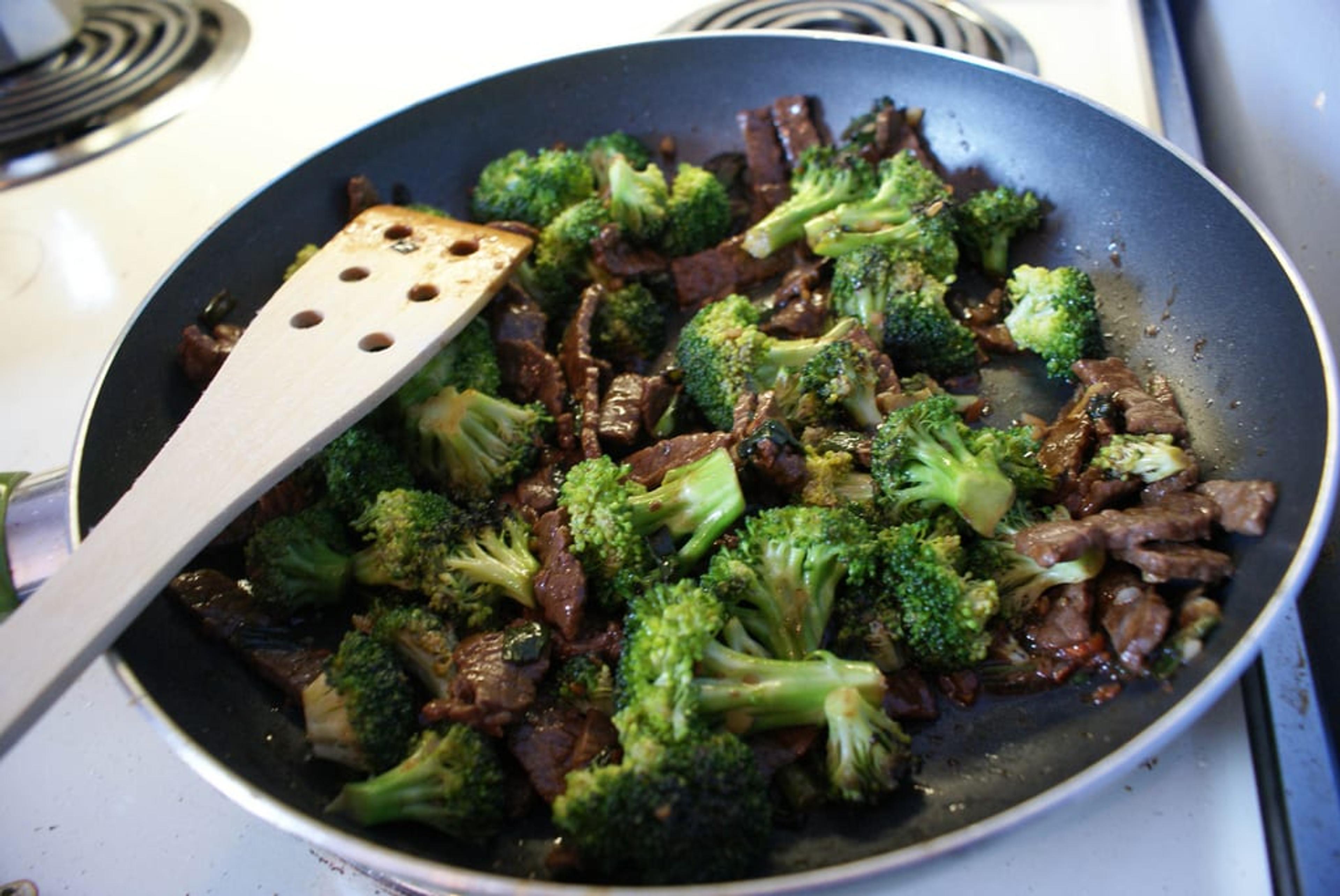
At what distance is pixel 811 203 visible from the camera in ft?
6.90

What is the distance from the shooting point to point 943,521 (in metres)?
1.52

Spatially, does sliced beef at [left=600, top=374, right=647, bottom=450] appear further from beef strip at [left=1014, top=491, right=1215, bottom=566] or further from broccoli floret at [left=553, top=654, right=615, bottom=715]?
beef strip at [left=1014, top=491, right=1215, bottom=566]

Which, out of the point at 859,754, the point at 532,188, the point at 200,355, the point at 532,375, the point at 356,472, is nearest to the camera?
the point at 859,754

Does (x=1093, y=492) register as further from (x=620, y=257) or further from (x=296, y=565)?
(x=296, y=565)

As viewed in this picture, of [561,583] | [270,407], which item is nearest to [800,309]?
[561,583]

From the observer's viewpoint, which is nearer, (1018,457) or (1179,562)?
(1179,562)

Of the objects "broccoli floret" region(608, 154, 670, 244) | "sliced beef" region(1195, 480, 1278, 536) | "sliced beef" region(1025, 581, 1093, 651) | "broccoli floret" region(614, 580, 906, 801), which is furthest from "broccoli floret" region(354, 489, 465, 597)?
"sliced beef" region(1195, 480, 1278, 536)

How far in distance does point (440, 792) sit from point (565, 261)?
3.95 feet

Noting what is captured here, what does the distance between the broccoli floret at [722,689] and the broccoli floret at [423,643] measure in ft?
0.91

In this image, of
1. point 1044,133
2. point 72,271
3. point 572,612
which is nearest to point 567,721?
point 572,612

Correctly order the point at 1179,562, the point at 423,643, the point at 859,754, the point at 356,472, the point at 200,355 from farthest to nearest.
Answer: the point at 200,355
the point at 356,472
the point at 423,643
the point at 1179,562
the point at 859,754

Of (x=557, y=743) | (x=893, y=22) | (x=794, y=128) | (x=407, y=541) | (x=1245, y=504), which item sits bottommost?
(x=557, y=743)

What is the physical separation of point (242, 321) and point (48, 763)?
882 mm

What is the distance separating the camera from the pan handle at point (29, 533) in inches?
62.0
